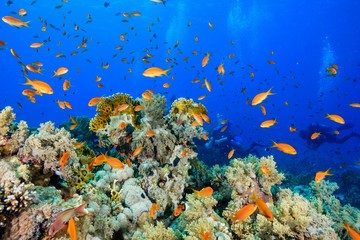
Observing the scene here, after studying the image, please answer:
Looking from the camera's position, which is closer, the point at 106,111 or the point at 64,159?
the point at 64,159

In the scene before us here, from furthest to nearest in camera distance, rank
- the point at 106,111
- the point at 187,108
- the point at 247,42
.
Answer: the point at 247,42, the point at 187,108, the point at 106,111

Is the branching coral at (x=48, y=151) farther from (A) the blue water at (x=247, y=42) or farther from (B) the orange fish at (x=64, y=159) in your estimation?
(A) the blue water at (x=247, y=42)

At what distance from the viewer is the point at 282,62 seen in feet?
313

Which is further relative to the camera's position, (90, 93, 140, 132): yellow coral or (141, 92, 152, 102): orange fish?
(90, 93, 140, 132): yellow coral

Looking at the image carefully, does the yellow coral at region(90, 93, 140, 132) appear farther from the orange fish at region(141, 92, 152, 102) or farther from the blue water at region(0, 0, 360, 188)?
the blue water at region(0, 0, 360, 188)

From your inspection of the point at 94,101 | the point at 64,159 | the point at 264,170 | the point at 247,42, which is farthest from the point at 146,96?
the point at 247,42

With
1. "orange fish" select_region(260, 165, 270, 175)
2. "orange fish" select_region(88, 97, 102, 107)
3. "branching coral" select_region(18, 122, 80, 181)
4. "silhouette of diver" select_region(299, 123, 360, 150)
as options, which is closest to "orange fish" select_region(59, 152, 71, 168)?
"branching coral" select_region(18, 122, 80, 181)

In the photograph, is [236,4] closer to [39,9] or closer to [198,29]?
[198,29]

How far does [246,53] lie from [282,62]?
2033 centimetres

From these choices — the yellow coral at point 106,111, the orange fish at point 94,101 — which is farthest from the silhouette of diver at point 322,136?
the orange fish at point 94,101

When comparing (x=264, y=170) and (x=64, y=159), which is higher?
(x=264, y=170)

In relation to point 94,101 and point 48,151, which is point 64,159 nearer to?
point 48,151

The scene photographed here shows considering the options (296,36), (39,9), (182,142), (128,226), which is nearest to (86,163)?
(128,226)

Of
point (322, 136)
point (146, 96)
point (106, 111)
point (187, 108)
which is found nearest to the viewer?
point (146, 96)
